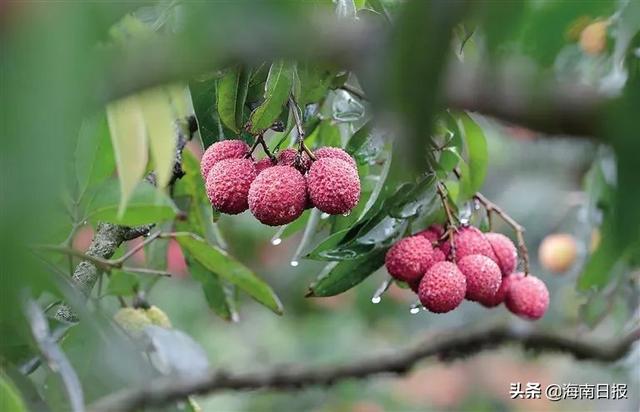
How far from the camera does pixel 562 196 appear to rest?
2645 mm

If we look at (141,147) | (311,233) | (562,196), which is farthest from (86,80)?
(562,196)

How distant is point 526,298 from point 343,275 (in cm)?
22

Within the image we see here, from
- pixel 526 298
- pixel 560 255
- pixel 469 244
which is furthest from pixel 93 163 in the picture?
pixel 560 255

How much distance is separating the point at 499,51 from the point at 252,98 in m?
0.57

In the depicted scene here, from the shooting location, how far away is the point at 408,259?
0.93m

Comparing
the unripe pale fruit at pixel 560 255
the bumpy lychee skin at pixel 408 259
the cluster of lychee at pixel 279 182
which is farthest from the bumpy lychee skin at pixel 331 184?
the unripe pale fruit at pixel 560 255

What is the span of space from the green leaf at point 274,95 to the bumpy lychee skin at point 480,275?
0.97ft

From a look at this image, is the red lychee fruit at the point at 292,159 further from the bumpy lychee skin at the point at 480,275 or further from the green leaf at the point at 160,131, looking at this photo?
the green leaf at the point at 160,131

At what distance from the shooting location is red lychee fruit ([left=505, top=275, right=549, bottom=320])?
1043 millimetres

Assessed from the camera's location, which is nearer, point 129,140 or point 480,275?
point 129,140

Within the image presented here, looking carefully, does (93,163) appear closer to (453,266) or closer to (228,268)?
(228,268)

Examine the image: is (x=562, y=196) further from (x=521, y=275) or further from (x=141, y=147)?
(x=141, y=147)

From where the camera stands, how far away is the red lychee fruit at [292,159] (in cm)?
83

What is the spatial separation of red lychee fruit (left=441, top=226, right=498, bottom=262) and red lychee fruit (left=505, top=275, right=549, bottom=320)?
0.07m
